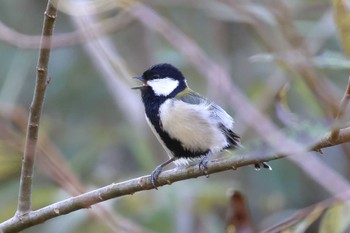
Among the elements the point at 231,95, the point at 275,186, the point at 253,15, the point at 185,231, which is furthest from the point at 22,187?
the point at 275,186

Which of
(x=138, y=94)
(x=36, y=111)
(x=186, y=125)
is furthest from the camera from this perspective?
(x=138, y=94)

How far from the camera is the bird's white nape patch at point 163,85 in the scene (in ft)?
8.29

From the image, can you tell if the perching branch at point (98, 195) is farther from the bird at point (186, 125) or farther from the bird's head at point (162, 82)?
the bird's head at point (162, 82)

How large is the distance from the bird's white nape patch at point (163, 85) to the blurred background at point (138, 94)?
0.11 meters

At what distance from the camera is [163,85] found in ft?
8.53

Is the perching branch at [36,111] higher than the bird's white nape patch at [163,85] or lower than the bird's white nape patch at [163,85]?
higher

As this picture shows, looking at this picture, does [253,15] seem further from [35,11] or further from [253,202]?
[35,11]

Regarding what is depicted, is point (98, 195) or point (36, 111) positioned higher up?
point (36, 111)

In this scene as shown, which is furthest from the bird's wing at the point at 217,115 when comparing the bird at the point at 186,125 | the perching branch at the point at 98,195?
the perching branch at the point at 98,195

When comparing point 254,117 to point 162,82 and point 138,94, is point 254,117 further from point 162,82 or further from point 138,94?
point 138,94

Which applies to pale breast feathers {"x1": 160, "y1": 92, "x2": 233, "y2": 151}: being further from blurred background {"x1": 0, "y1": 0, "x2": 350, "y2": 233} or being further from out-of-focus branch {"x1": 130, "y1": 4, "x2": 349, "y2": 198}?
out-of-focus branch {"x1": 130, "y1": 4, "x2": 349, "y2": 198}

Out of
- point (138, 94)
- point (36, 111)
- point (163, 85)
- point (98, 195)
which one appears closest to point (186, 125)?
point (163, 85)

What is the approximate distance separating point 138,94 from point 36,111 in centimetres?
230

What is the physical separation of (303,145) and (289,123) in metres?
0.16
